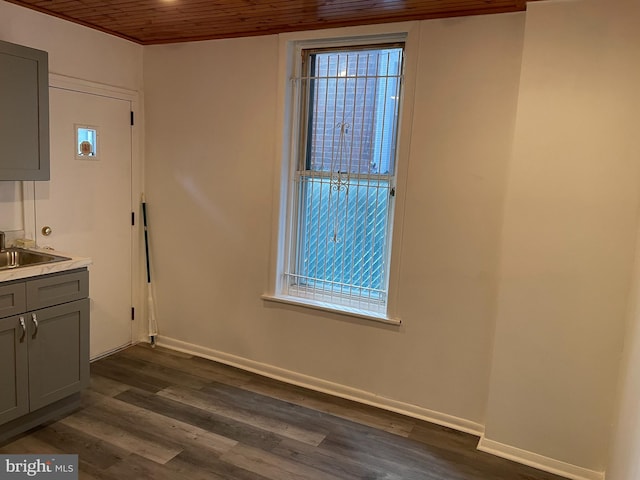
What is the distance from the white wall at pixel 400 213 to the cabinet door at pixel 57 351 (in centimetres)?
105

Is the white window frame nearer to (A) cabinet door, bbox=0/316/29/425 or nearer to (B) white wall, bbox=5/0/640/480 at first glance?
(B) white wall, bbox=5/0/640/480

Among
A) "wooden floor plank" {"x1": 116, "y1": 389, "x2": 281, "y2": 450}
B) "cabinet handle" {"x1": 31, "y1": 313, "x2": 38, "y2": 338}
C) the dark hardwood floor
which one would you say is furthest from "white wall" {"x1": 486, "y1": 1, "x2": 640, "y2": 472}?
"cabinet handle" {"x1": 31, "y1": 313, "x2": 38, "y2": 338}

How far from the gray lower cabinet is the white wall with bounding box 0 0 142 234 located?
0.66 meters

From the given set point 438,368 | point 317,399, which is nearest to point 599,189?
point 438,368

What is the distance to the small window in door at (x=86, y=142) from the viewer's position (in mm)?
3354

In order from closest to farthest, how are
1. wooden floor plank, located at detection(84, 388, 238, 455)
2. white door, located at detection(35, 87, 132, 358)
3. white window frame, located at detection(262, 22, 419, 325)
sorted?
wooden floor plank, located at detection(84, 388, 238, 455)
white window frame, located at detection(262, 22, 419, 325)
white door, located at detection(35, 87, 132, 358)

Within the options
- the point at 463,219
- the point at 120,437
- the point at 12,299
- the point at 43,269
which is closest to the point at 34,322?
A: the point at 12,299

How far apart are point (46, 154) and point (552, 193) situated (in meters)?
2.82

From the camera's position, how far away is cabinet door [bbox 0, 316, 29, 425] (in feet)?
8.05

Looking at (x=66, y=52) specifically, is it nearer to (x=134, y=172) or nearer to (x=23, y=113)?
(x=23, y=113)

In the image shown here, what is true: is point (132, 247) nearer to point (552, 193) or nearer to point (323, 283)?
point (323, 283)

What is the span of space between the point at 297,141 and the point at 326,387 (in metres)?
1.72

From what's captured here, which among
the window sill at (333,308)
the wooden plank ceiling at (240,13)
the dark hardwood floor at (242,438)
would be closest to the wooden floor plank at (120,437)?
the dark hardwood floor at (242,438)

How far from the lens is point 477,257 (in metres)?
2.78
